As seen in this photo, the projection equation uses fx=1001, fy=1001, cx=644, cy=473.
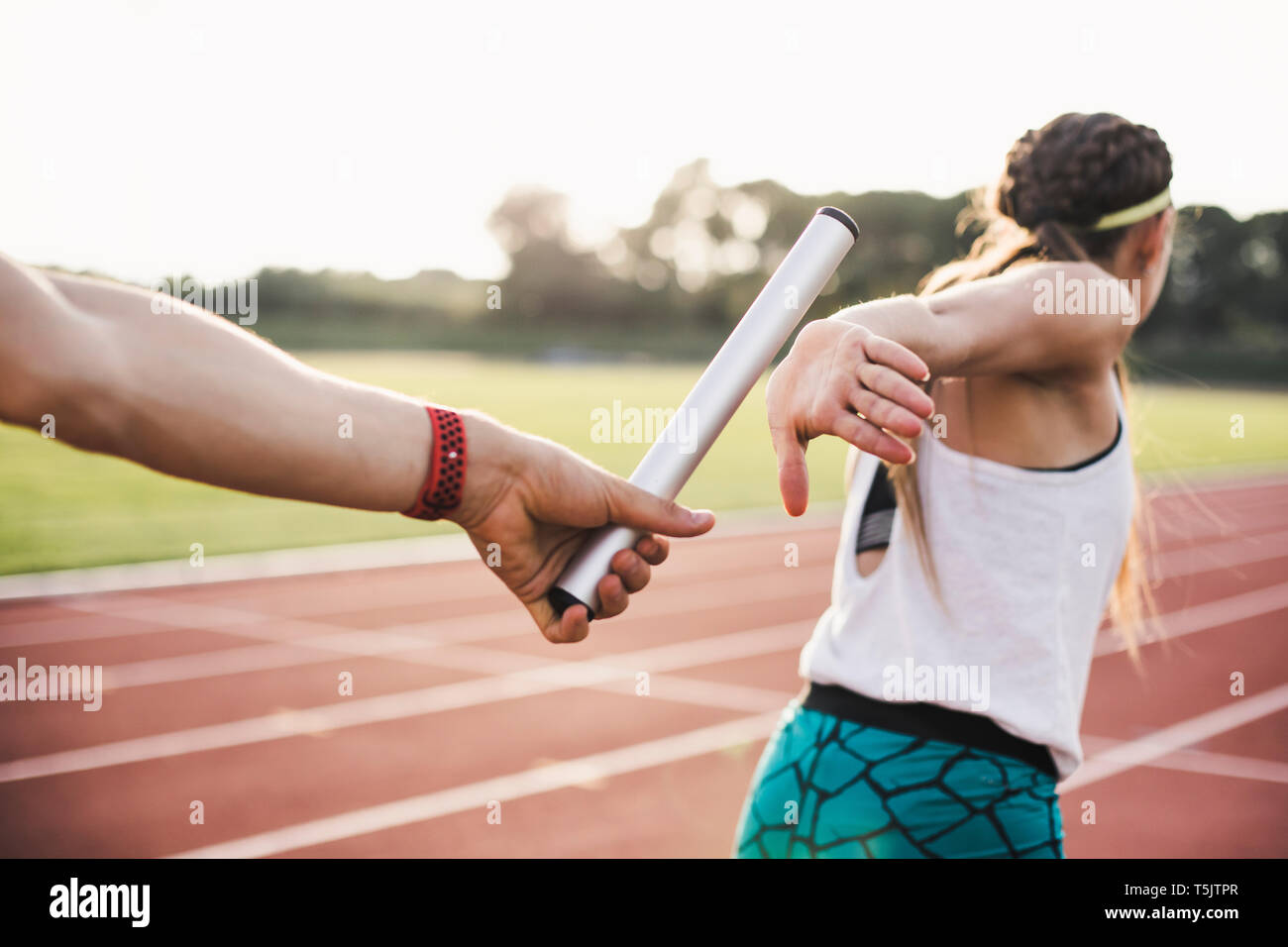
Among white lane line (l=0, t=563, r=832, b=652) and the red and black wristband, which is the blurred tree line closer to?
white lane line (l=0, t=563, r=832, b=652)

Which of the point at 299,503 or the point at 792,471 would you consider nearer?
the point at 792,471

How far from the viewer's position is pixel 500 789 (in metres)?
5.16

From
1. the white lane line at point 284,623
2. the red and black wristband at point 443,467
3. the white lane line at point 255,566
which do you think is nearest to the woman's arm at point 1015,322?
the red and black wristband at point 443,467

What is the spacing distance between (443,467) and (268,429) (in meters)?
0.28

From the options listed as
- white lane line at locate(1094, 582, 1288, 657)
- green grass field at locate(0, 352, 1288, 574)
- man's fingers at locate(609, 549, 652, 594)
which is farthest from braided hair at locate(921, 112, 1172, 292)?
white lane line at locate(1094, 582, 1288, 657)

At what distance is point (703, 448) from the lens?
1.47 metres

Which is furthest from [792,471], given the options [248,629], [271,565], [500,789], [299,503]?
[299,503]

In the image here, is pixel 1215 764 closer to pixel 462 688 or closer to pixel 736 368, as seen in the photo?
pixel 462 688

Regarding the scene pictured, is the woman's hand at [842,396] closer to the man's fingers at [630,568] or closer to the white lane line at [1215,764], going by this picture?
the man's fingers at [630,568]

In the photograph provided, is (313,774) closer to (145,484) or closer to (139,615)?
(139,615)

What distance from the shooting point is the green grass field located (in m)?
10.9

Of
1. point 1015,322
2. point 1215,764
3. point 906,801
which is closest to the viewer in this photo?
point 1015,322

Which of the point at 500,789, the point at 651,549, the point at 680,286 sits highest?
the point at 680,286
